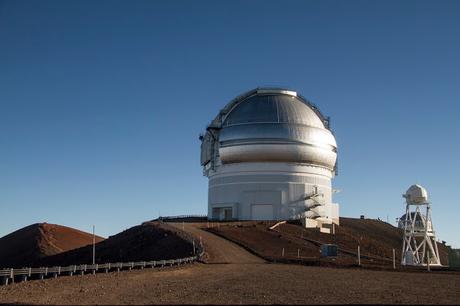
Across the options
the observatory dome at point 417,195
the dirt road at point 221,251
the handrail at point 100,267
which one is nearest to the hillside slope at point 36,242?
the dirt road at point 221,251

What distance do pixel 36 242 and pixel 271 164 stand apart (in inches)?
1464

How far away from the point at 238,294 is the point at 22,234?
78265 millimetres

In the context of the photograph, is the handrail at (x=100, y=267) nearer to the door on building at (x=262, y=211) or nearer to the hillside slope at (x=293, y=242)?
the hillside slope at (x=293, y=242)

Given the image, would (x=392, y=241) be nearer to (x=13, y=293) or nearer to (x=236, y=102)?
(x=236, y=102)

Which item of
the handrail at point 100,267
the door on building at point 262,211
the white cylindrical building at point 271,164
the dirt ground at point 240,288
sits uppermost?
the white cylindrical building at point 271,164

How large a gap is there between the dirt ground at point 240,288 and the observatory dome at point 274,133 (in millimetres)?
38401

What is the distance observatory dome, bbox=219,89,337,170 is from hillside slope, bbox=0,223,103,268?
28.9 m

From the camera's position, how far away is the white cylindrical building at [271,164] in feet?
237

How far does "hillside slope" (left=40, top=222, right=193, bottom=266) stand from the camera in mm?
48938

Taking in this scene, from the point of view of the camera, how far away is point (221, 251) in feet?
152

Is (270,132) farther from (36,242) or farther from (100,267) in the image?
(100,267)

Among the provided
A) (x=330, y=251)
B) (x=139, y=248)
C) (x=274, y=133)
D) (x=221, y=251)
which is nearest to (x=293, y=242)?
(x=330, y=251)

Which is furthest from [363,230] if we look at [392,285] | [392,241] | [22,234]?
[392,285]

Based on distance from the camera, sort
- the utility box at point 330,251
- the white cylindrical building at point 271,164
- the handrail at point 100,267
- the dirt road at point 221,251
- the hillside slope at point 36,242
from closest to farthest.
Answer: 1. the handrail at point 100,267
2. the dirt road at point 221,251
3. the utility box at point 330,251
4. the white cylindrical building at point 271,164
5. the hillside slope at point 36,242
